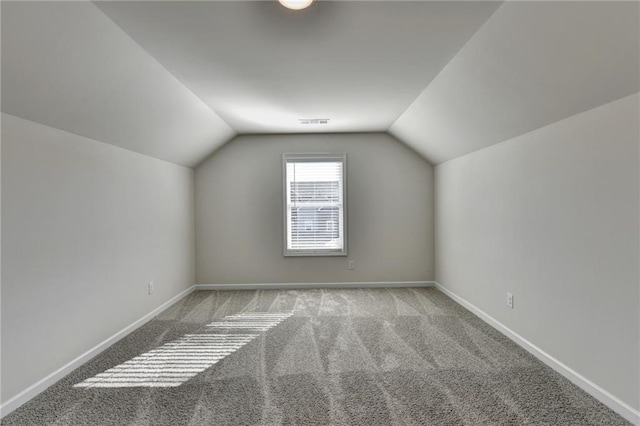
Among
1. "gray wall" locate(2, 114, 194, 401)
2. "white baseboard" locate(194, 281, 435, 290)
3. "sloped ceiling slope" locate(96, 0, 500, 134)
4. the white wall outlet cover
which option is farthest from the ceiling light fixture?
"white baseboard" locate(194, 281, 435, 290)

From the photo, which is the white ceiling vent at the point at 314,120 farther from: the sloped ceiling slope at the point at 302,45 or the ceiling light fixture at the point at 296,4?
the ceiling light fixture at the point at 296,4

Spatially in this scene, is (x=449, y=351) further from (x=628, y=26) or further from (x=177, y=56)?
(x=177, y=56)

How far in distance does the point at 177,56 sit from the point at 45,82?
2.67ft

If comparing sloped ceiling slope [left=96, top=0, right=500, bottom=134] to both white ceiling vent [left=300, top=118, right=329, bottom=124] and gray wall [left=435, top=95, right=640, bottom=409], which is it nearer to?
white ceiling vent [left=300, top=118, right=329, bottom=124]

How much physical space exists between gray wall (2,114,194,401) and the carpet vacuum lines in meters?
0.41

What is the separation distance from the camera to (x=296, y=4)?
5.70 feet

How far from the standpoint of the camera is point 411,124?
13.5 feet

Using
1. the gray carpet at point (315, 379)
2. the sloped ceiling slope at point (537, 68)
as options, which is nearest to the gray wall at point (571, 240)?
the sloped ceiling slope at point (537, 68)

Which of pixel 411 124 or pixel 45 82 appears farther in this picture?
pixel 411 124

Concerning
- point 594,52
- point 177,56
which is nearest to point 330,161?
point 177,56

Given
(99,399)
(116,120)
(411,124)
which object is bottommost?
(99,399)

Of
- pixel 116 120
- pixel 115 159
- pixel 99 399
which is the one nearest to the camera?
pixel 99 399

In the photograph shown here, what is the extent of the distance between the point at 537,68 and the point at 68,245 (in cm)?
346

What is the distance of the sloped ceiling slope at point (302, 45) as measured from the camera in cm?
188
